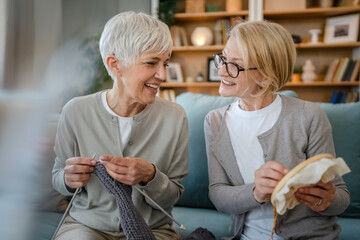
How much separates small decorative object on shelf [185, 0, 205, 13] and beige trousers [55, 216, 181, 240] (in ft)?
10.2

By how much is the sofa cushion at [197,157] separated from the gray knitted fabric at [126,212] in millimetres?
586

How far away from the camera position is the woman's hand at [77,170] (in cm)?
97

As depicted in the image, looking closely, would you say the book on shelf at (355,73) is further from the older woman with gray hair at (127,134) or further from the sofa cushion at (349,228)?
the older woman with gray hair at (127,134)

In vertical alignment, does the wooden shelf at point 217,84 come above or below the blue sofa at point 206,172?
above

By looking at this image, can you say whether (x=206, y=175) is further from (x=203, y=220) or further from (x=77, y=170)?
(x=77, y=170)

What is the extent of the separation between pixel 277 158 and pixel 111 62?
642mm

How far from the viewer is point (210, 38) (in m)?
3.90

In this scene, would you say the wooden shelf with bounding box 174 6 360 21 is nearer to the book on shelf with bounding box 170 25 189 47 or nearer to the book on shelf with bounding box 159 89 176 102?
the book on shelf with bounding box 170 25 189 47

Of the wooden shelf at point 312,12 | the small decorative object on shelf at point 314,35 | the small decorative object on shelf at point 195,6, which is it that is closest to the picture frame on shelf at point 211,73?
the small decorative object on shelf at point 195,6

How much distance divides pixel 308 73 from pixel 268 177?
121 inches

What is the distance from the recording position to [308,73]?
12.2 ft

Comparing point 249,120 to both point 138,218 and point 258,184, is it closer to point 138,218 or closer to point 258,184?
point 258,184

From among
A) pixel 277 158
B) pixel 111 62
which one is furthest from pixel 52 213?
pixel 277 158

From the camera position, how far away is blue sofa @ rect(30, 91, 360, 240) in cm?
145
